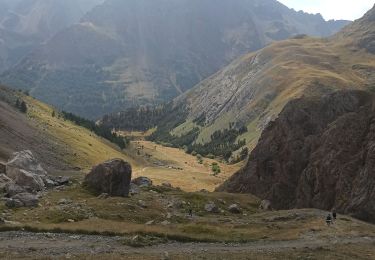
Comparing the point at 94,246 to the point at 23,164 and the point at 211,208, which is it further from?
the point at 23,164

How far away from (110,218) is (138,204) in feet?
42.1

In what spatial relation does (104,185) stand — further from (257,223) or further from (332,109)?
(332,109)

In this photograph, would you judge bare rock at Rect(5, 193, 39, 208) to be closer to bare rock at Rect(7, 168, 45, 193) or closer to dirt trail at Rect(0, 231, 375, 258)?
bare rock at Rect(7, 168, 45, 193)

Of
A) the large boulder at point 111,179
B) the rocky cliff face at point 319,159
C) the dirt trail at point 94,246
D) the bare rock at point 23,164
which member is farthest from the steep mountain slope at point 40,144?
the dirt trail at point 94,246

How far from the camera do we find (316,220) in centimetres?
7469

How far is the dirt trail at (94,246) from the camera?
46.7 metres

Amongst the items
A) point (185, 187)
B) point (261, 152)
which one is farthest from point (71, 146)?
point (261, 152)

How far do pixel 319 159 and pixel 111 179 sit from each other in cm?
4043

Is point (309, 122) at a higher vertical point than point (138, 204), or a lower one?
higher

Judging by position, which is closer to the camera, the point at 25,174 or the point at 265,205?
the point at 25,174

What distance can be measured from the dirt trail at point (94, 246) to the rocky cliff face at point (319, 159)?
86.9 feet

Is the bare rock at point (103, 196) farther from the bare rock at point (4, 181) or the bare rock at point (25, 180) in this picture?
the bare rock at point (4, 181)

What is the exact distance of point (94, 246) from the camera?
5016 cm

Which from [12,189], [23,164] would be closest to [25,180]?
[12,189]
